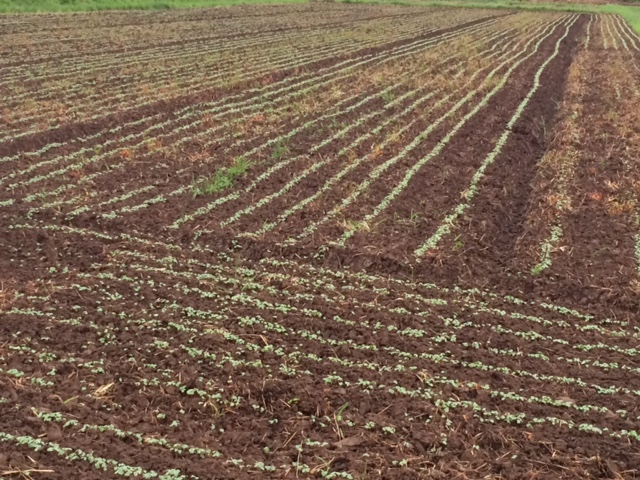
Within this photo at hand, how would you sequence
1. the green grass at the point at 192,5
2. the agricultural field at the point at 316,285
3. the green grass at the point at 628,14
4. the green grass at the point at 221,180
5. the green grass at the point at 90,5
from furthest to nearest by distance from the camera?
the green grass at the point at 628,14 < the green grass at the point at 192,5 < the green grass at the point at 90,5 < the green grass at the point at 221,180 < the agricultural field at the point at 316,285

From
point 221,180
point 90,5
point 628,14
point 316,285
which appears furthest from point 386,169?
point 628,14

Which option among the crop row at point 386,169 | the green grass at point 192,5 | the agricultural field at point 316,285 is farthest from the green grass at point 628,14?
the agricultural field at point 316,285

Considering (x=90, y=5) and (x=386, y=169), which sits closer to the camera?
(x=386, y=169)

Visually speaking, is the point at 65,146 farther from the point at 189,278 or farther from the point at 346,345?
the point at 346,345

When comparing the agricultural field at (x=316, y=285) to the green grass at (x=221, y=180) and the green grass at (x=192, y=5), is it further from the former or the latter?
the green grass at (x=192, y=5)

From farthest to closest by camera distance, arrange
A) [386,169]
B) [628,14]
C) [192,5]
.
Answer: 1. [628,14]
2. [192,5]
3. [386,169]

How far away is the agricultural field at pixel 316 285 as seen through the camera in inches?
161

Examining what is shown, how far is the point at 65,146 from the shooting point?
9.44 m

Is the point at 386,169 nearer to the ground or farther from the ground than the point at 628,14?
nearer to the ground

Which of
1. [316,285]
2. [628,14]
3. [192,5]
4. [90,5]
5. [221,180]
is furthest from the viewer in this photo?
[628,14]

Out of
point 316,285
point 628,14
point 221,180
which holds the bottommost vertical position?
point 316,285

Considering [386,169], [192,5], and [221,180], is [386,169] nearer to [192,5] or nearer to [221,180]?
[221,180]

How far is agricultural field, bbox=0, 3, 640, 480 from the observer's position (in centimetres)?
409

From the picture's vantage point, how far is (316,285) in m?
5.87
